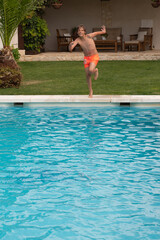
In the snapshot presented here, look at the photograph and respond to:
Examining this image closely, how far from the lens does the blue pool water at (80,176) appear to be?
4.59m

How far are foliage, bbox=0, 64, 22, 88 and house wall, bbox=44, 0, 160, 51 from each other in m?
13.1

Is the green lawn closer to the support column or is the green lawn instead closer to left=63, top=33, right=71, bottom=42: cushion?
left=63, top=33, right=71, bottom=42: cushion

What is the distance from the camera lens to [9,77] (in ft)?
43.9

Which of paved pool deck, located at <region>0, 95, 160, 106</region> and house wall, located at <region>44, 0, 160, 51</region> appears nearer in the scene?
paved pool deck, located at <region>0, 95, 160, 106</region>

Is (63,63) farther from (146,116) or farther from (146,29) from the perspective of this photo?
(146,116)

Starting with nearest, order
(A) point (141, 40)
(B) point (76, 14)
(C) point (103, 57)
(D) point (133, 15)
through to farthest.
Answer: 1. (C) point (103, 57)
2. (A) point (141, 40)
3. (D) point (133, 15)
4. (B) point (76, 14)

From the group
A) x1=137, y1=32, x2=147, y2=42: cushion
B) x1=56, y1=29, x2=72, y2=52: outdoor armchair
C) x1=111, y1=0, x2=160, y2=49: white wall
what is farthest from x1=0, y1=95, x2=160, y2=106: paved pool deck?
x1=111, y1=0, x2=160, y2=49: white wall

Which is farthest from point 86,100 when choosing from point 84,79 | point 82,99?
point 84,79

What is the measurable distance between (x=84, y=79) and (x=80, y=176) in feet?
29.7

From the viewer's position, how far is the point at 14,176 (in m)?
6.09

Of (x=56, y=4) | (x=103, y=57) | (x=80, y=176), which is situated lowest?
(x=80, y=176)

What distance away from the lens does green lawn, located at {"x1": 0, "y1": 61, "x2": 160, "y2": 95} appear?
40.8ft

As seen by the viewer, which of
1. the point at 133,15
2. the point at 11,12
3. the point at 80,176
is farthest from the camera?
the point at 133,15

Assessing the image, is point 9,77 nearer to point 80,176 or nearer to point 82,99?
point 82,99
